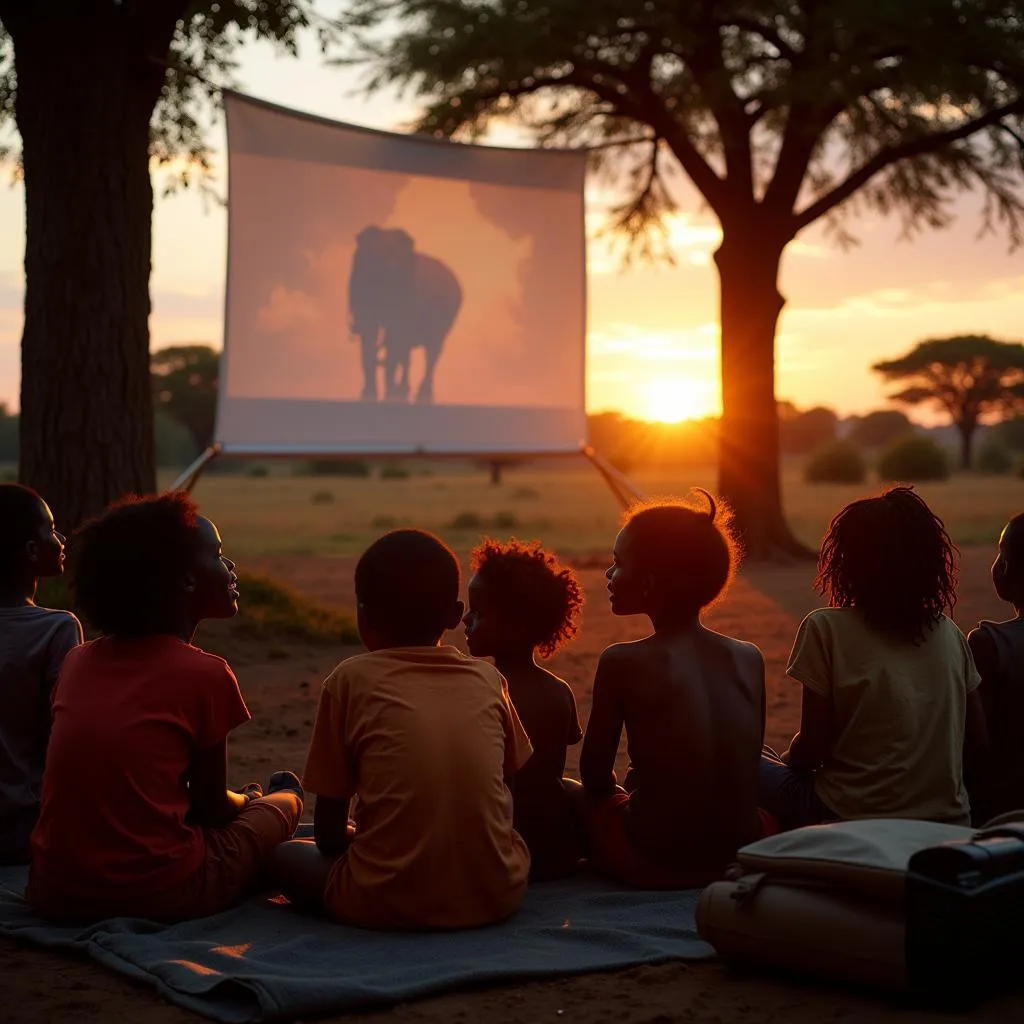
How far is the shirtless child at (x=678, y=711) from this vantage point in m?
2.96

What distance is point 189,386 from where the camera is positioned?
5206cm

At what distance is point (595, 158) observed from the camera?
44.9 feet

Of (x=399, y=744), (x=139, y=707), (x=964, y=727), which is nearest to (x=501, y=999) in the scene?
(x=399, y=744)

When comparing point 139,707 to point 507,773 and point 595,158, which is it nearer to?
point 507,773

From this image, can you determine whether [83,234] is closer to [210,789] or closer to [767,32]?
[210,789]

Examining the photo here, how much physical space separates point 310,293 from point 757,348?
5.08 m

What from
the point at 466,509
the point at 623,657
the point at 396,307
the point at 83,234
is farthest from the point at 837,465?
the point at 623,657

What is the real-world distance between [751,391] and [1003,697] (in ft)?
30.7

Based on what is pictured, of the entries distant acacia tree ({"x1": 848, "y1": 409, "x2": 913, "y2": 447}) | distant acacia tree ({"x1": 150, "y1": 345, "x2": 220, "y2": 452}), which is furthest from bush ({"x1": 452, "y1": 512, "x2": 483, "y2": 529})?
distant acacia tree ({"x1": 848, "y1": 409, "x2": 913, "y2": 447})

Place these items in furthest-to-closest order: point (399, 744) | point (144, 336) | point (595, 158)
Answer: point (595, 158)
point (144, 336)
point (399, 744)

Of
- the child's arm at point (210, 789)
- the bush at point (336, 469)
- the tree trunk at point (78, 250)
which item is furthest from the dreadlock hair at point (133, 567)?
the bush at point (336, 469)

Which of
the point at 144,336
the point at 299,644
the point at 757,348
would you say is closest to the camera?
the point at 144,336

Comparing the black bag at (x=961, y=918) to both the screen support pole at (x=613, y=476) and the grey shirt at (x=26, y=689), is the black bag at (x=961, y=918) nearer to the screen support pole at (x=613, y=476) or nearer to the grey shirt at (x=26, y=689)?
the grey shirt at (x=26, y=689)

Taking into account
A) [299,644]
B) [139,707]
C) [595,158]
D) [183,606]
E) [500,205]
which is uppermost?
[595,158]
